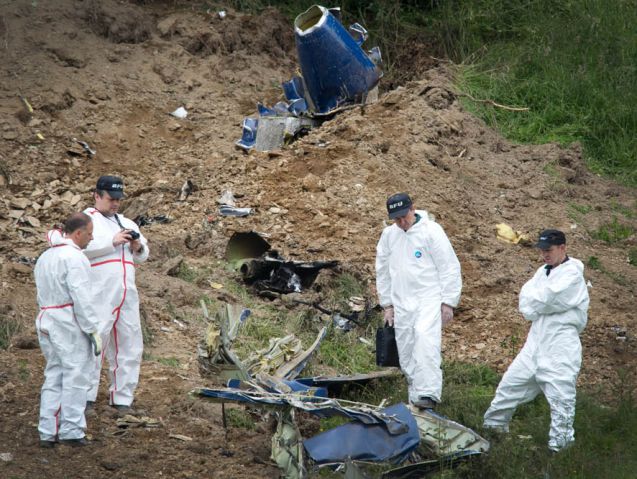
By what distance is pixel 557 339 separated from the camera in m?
7.14

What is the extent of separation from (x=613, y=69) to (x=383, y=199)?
17.3 feet

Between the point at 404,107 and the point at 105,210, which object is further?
the point at 404,107

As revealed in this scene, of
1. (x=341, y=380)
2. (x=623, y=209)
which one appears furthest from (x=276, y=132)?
(x=341, y=380)

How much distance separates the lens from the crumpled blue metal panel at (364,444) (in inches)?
253

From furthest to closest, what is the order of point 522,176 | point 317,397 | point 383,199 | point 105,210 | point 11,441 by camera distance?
point 522,176, point 383,199, point 105,210, point 11,441, point 317,397

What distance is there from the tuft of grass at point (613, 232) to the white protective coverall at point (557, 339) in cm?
514

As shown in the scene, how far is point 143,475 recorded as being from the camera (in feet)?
21.7

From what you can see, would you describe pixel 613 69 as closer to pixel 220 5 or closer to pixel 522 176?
pixel 522 176

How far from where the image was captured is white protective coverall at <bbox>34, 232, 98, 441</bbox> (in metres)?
6.74

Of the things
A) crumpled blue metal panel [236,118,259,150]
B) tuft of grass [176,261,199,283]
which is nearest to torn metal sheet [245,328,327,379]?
tuft of grass [176,261,199,283]

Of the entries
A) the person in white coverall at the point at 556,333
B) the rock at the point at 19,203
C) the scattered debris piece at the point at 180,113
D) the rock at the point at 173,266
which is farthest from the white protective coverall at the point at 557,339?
the scattered debris piece at the point at 180,113

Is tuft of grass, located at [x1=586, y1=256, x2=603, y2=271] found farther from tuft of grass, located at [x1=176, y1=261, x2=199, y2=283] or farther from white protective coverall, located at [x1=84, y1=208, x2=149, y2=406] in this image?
white protective coverall, located at [x1=84, y1=208, x2=149, y2=406]

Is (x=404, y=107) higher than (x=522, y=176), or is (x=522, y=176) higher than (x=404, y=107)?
(x=404, y=107)

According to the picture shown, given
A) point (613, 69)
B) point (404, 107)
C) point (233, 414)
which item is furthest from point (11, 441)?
point (613, 69)
